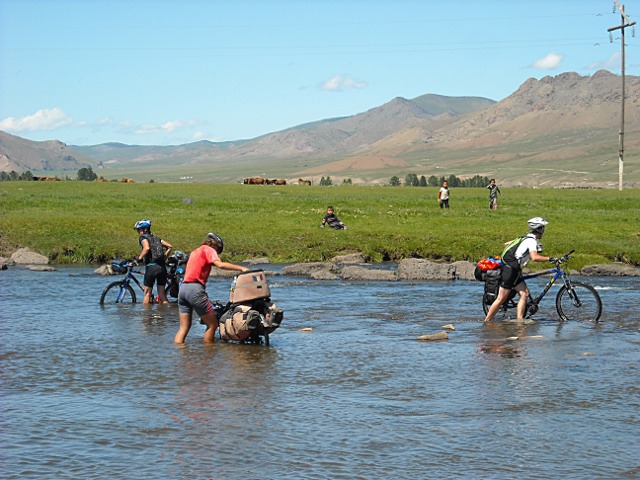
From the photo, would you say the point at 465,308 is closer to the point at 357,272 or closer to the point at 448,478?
the point at 357,272

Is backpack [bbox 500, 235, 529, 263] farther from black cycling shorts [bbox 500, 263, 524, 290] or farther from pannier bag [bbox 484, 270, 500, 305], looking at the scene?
pannier bag [bbox 484, 270, 500, 305]

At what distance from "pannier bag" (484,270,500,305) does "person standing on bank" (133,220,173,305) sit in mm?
7498

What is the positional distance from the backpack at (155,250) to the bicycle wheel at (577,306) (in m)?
9.09

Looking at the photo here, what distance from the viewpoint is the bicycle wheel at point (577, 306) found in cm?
2017

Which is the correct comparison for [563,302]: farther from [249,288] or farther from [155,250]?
[155,250]

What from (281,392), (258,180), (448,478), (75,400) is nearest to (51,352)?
(75,400)

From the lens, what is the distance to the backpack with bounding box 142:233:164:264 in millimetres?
22312

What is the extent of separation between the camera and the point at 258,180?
103562mm

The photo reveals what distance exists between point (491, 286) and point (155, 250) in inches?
306

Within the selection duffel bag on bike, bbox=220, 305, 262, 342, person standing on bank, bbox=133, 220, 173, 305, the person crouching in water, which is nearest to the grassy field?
person standing on bank, bbox=133, 220, 173, 305

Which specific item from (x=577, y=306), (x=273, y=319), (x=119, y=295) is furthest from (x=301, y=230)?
(x=273, y=319)

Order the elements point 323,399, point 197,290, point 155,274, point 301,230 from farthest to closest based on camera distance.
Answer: point 301,230, point 155,274, point 197,290, point 323,399

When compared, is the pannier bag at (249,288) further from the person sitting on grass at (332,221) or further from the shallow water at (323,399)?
the person sitting on grass at (332,221)

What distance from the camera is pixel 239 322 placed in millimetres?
16859
